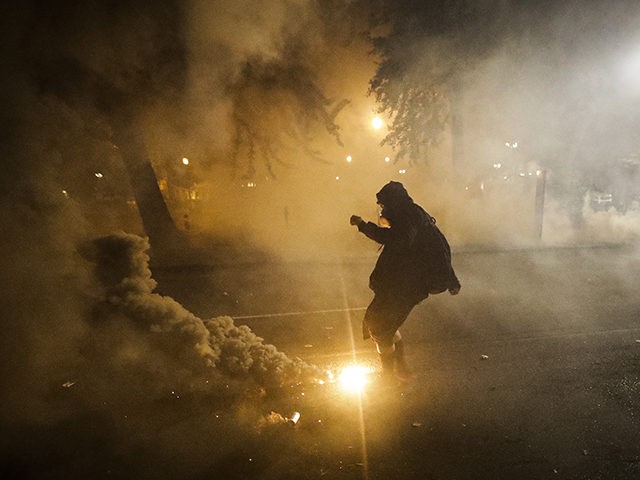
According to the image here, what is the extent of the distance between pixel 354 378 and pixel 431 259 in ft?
4.08

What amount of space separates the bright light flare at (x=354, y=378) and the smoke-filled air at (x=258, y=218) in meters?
0.11

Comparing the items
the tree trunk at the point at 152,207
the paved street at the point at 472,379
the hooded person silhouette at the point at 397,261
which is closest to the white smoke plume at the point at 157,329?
the paved street at the point at 472,379

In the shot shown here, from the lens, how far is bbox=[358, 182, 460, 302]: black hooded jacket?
349 centimetres

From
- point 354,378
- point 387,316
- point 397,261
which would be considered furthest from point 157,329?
point 397,261

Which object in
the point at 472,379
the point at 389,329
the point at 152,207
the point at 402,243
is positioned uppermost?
the point at 152,207

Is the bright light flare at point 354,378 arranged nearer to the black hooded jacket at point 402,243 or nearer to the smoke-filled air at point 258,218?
the smoke-filled air at point 258,218

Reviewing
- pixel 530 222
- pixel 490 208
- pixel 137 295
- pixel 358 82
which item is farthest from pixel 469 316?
pixel 490 208

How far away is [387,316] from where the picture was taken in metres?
3.60

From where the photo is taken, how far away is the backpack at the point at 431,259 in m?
A: 3.53

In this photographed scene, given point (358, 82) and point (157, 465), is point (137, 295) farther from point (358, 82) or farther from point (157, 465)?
point (358, 82)

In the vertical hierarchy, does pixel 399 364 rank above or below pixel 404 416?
above

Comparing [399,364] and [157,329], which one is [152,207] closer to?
[157,329]

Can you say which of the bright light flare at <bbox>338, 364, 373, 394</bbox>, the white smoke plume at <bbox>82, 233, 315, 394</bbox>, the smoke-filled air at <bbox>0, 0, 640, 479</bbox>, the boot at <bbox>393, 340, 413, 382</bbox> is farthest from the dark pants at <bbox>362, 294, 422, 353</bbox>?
the white smoke plume at <bbox>82, 233, 315, 394</bbox>

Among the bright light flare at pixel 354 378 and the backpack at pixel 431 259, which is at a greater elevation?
the backpack at pixel 431 259
